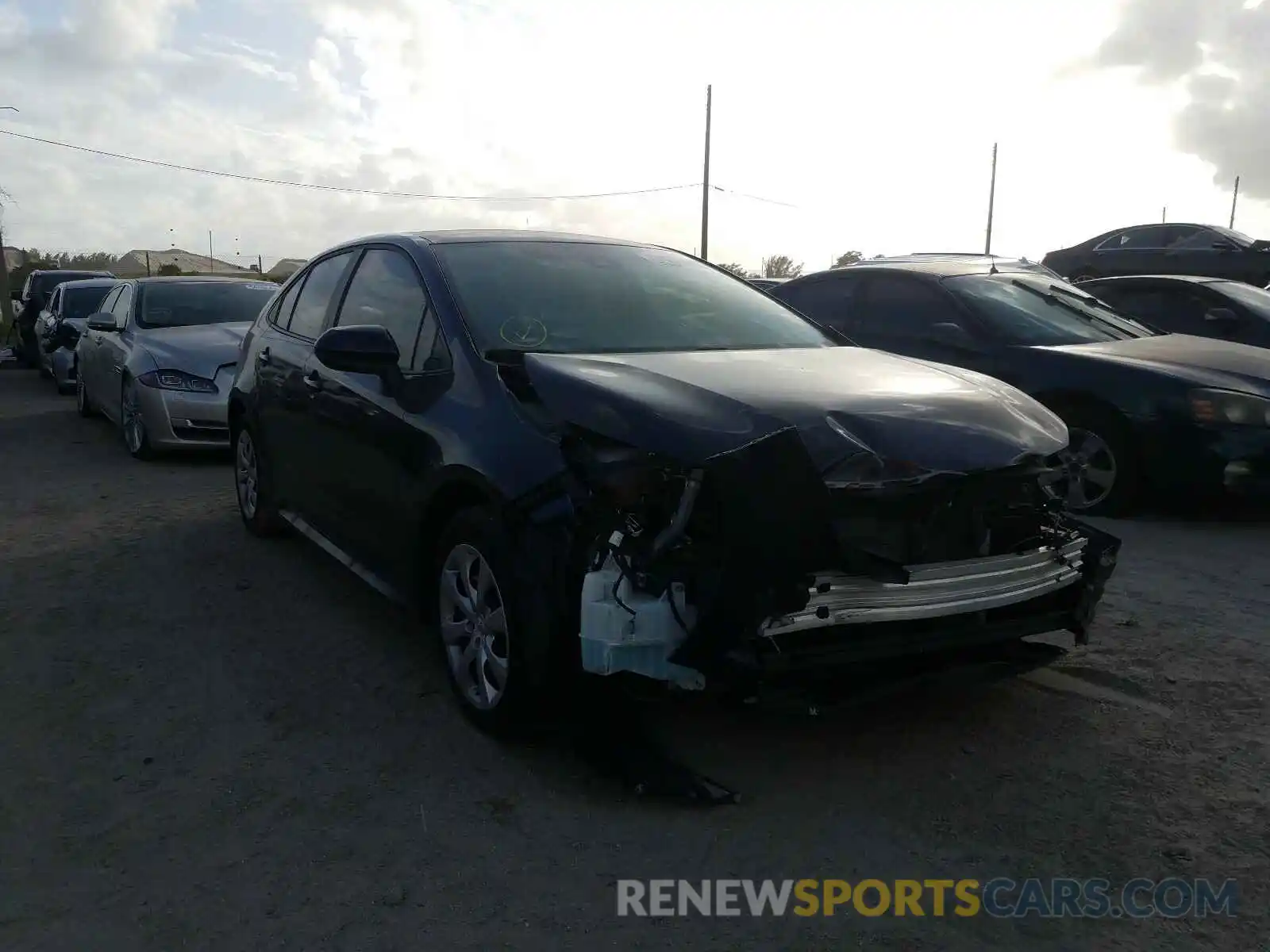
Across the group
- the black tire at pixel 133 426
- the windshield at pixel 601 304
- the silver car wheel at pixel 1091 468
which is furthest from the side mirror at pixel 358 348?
the black tire at pixel 133 426

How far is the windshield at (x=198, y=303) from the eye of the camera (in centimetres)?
993

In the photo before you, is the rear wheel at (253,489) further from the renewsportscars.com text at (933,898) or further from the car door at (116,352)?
the renewsportscars.com text at (933,898)

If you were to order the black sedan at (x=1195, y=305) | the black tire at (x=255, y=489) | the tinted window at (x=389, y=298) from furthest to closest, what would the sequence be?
1. the black sedan at (x=1195, y=305)
2. the black tire at (x=255, y=489)
3. the tinted window at (x=389, y=298)

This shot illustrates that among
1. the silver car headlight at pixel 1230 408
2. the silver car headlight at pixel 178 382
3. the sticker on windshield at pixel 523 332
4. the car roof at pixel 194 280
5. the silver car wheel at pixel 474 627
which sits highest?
the car roof at pixel 194 280

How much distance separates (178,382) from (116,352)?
1.49 meters

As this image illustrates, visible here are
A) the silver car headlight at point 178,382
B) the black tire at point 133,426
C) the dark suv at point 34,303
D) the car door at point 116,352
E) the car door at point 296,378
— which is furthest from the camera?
the dark suv at point 34,303

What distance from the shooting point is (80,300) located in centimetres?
1590

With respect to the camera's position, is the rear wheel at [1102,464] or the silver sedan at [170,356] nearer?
the rear wheel at [1102,464]

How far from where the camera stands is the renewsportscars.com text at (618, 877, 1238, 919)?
8.87 ft

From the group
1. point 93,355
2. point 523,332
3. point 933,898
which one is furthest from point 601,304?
point 93,355

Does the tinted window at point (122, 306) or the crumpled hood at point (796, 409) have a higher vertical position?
the tinted window at point (122, 306)

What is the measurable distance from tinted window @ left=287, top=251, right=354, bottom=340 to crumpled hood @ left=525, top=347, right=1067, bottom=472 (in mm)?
1924

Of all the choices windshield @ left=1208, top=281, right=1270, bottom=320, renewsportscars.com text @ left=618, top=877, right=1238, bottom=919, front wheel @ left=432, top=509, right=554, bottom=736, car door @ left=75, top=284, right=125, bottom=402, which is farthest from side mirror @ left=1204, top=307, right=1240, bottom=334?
car door @ left=75, top=284, right=125, bottom=402

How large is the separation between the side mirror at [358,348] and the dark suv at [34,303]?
55.1 ft
